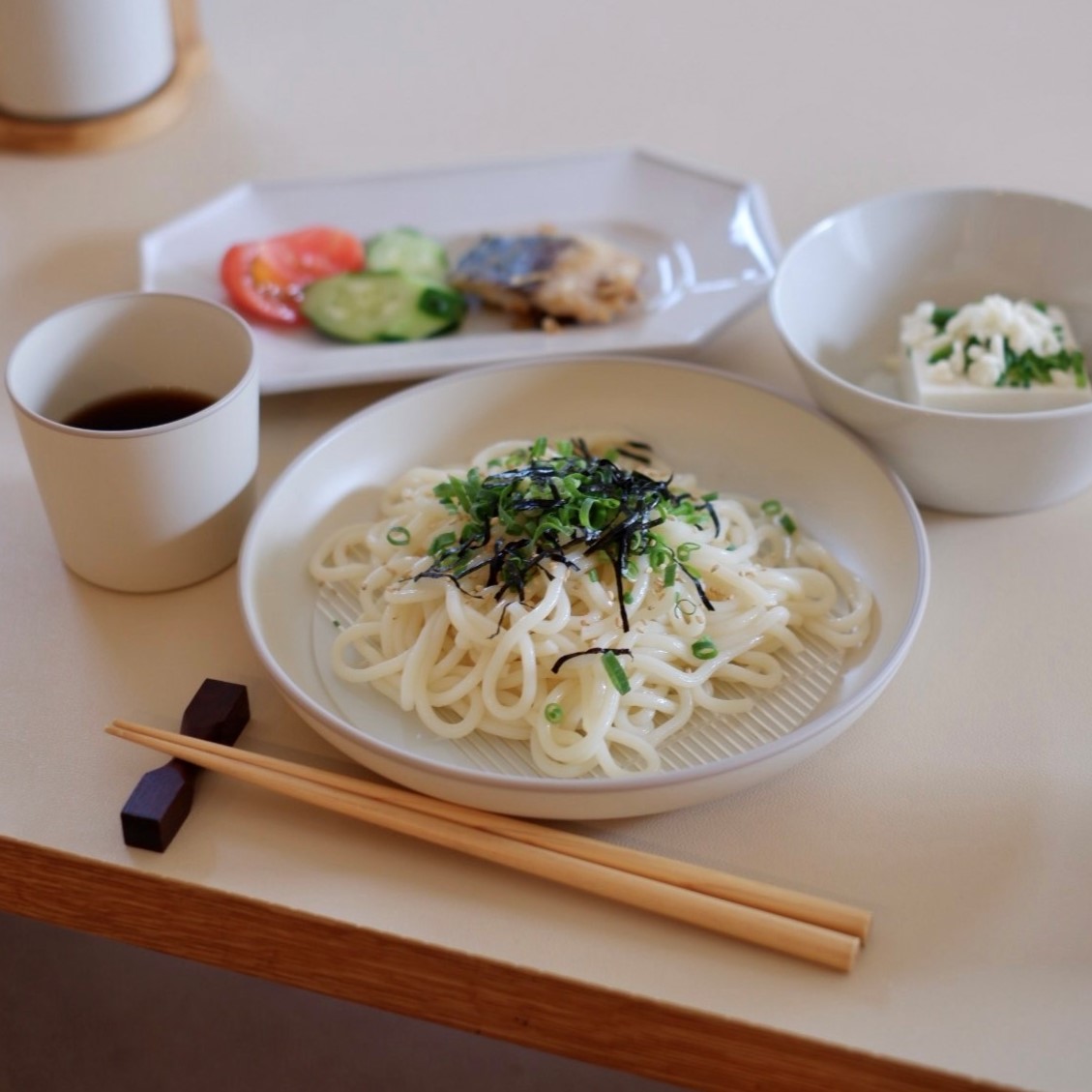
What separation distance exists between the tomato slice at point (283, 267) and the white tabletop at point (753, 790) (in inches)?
7.3

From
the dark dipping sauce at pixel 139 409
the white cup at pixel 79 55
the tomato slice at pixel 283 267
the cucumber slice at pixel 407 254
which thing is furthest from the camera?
the white cup at pixel 79 55

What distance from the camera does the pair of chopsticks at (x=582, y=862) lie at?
1.30 m

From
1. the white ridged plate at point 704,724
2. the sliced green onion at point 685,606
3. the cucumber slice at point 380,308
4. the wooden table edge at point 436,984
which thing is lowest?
the wooden table edge at point 436,984

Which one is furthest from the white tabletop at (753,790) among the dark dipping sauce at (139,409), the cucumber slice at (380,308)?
the dark dipping sauce at (139,409)

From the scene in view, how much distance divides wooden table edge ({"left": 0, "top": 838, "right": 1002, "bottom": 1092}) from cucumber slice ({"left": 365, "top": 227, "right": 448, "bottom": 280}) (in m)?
1.22

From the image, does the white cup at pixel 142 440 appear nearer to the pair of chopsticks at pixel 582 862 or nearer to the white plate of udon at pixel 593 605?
the white plate of udon at pixel 593 605

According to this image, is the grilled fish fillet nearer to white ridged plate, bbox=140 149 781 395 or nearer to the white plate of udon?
white ridged plate, bbox=140 149 781 395

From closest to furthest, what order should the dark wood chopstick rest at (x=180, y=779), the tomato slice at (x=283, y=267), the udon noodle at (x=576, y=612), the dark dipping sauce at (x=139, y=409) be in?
the dark wood chopstick rest at (x=180, y=779)
the udon noodle at (x=576, y=612)
the dark dipping sauce at (x=139, y=409)
the tomato slice at (x=283, y=267)

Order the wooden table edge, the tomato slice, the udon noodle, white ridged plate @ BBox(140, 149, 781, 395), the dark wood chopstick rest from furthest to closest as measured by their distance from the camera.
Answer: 1. the tomato slice
2. white ridged plate @ BBox(140, 149, 781, 395)
3. the udon noodle
4. the dark wood chopstick rest
5. the wooden table edge

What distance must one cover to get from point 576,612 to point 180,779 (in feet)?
1.66

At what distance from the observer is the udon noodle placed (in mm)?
1519

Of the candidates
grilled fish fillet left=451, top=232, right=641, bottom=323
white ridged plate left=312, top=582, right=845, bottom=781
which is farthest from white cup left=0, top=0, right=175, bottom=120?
white ridged plate left=312, top=582, right=845, bottom=781

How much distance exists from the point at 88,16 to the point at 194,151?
336mm

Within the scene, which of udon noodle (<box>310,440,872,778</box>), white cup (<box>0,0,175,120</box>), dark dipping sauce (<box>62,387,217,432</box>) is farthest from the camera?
white cup (<box>0,0,175,120</box>)
